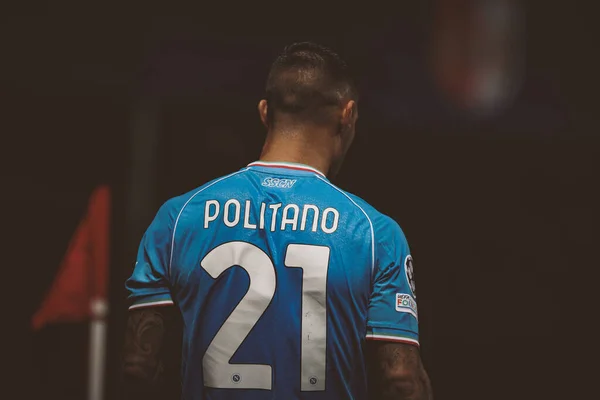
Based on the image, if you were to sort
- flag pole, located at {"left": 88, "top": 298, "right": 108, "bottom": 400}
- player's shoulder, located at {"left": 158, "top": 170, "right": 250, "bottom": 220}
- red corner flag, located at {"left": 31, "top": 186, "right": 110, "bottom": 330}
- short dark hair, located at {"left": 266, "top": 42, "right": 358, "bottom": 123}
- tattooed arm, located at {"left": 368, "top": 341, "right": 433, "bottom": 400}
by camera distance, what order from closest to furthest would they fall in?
1. tattooed arm, located at {"left": 368, "top": 341, "right": 433, "bottom": 400}
2. player's shoulder, located at {"left": 158, "top": 170, "right": 250, "bottom": 220}
3. short dark hair, located at {"left": 266, "top": 42, "right": 358, "bottom": 123}
4. flag pole, located at {"left": 88, "top": 298, "right": 108, "bottom": 400}
5. red corner flag, located at {"left": 31, "top": 186, "right": 110, "bottom": 330}

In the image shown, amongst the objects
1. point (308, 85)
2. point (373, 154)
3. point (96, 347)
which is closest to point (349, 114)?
point (308, 85)

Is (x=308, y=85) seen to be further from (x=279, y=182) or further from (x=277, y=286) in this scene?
(x=277, y=286)

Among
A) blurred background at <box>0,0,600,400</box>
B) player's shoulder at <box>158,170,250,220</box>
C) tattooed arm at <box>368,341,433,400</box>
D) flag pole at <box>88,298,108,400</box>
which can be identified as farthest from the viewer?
blurred background at <box>0,0,600,400</box>

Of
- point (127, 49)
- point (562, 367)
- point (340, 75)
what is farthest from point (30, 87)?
point (562, 367)

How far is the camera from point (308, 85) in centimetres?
245

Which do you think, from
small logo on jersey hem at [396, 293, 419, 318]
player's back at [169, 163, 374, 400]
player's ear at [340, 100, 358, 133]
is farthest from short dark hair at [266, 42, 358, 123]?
small logo on jersey hem at [396, 293, 419, 318]

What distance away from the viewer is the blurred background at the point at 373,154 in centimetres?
597

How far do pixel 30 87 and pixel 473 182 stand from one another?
13.1ft

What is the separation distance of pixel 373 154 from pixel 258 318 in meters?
5.02

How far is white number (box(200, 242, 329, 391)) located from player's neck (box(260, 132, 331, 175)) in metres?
0.31

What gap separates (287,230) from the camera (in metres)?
2.26

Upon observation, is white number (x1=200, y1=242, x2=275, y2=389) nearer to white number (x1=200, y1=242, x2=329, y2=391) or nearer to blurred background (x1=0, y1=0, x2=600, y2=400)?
white number (x1=200, y1=242, x2=329, y2=391)

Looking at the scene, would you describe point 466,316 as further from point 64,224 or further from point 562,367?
point 64,224

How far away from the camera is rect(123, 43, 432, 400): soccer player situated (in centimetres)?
221
